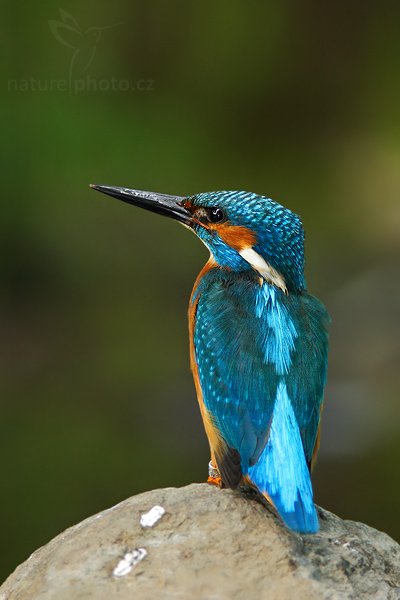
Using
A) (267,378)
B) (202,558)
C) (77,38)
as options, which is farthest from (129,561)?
(77,38)

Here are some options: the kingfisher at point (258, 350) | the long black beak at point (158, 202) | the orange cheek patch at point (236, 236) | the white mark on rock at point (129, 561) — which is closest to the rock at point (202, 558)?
the white mark on rock at point (129, 561)

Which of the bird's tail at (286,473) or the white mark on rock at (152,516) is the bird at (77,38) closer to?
the bird's tail at (286,473)

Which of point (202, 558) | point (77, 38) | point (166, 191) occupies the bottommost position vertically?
point (202, 558)

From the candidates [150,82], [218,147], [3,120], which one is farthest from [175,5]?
[3,120]

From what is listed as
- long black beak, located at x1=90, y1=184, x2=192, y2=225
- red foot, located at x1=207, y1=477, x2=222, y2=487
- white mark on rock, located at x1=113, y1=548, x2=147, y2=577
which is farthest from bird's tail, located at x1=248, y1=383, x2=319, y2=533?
long black beak, located at x1=90, y1=184, x2=192, y2=225

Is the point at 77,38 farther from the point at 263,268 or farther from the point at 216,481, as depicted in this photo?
the point at 216,481

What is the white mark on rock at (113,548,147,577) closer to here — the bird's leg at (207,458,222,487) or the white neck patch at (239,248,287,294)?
the bird's leg at (207,458,222,487)

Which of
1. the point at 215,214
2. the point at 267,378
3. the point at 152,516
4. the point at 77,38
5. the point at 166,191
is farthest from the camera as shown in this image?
the point at 77,38

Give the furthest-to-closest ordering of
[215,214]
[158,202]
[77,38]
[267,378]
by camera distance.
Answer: [77,38], [158,202], [215,214], [267,378]
